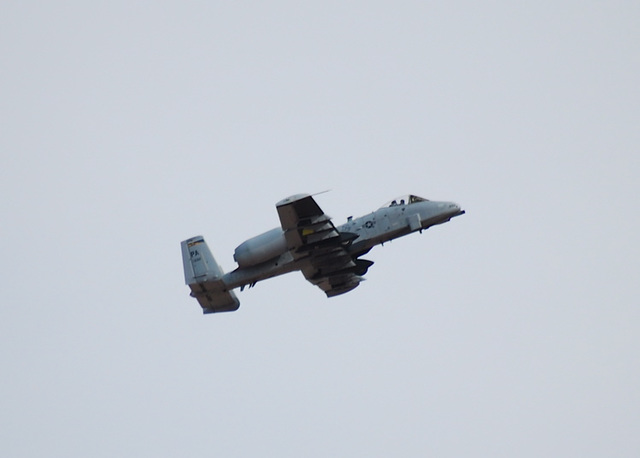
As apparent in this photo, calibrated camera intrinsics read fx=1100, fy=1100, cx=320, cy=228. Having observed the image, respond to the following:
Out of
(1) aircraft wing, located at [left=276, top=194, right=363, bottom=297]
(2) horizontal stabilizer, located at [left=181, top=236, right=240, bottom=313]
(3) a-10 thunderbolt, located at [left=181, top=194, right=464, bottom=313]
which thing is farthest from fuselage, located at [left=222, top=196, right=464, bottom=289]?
(2) horizontal stabilizer, located at [left=181, top=236, right=240, bottom=313]

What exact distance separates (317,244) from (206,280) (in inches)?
241

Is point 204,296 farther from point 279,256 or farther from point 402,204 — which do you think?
point 402,204

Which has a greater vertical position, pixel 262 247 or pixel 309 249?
pixel 262 247

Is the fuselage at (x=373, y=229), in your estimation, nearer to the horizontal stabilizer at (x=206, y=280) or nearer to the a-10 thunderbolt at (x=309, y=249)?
the a-10 thunderbolt at (x=309, y=249)

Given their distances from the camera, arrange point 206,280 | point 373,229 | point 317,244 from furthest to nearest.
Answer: point 206,280, point 373,229, point 317,244

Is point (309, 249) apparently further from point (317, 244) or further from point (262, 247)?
point (262, 247)

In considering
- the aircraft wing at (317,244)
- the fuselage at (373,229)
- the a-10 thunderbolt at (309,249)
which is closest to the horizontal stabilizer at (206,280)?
the a-10 thunderbolt at (309,249)

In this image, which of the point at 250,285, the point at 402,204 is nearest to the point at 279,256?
the point at 250,285

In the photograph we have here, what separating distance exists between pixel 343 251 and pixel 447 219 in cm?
501

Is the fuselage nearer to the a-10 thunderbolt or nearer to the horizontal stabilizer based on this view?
the a-10 thunderbolt

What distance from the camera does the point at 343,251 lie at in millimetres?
50250

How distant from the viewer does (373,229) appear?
50.4m

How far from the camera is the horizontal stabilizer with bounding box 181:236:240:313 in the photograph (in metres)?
52.2

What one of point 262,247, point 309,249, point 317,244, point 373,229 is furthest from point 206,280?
point 373,229
